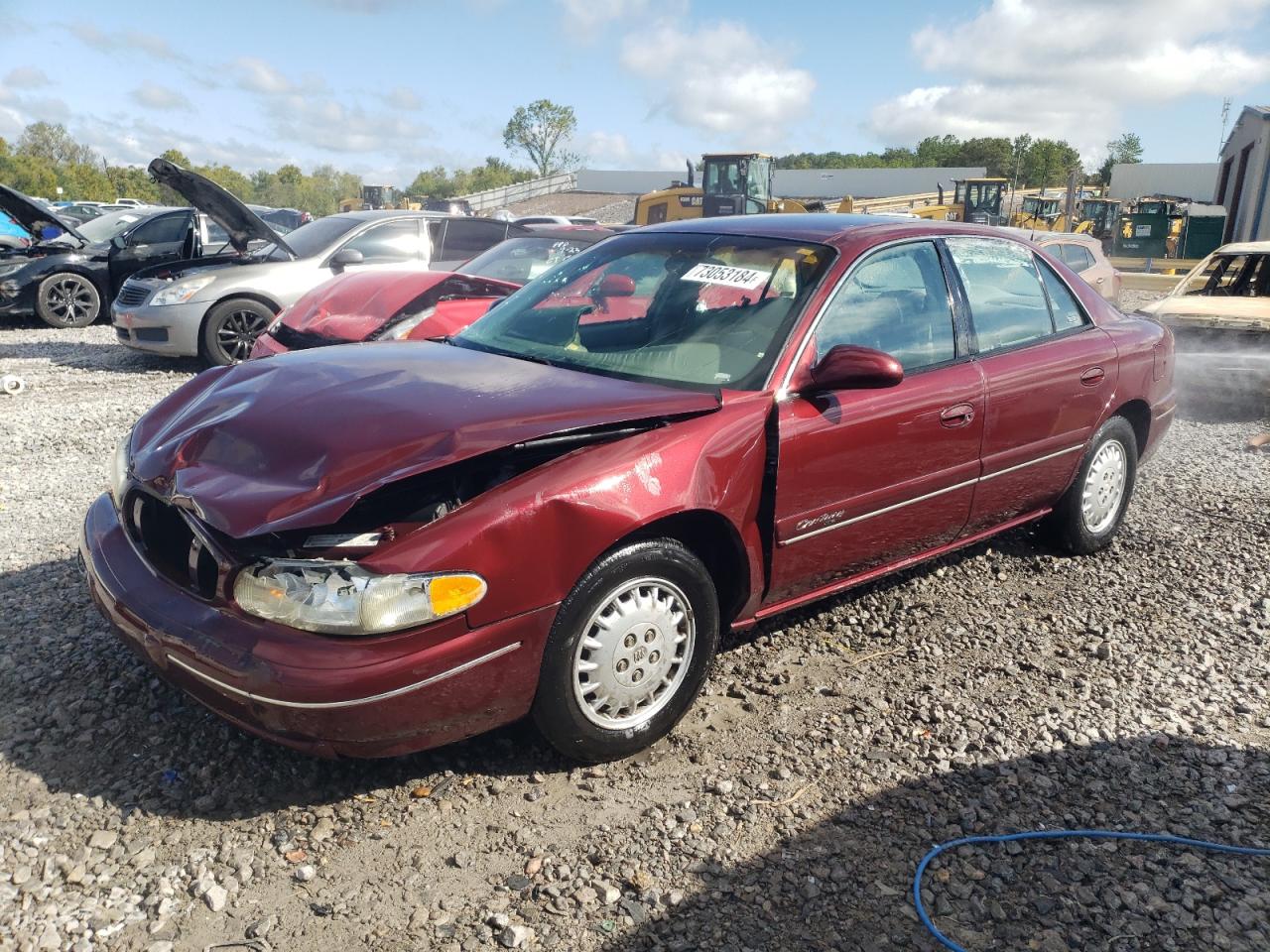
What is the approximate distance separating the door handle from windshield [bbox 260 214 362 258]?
301 inches

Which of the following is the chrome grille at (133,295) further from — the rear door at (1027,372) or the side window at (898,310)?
the rear door at (1027,372)

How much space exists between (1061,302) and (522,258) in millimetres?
5233

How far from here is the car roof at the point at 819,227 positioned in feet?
12.7

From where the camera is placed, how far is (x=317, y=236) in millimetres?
10039

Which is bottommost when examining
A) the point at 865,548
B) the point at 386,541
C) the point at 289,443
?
the point at 865,548

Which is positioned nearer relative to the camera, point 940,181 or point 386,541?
point 386,541

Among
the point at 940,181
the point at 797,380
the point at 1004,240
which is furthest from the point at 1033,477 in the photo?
the point at 940,181

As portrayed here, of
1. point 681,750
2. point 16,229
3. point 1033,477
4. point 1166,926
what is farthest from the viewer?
point 16,229

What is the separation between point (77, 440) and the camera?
6758 millimetres

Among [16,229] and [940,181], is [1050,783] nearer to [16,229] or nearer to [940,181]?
[16,229]

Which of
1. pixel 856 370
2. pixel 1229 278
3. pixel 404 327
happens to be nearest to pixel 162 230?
pixel 404 327

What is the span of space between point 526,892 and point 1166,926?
1.62 meters

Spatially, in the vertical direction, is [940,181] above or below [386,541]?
above

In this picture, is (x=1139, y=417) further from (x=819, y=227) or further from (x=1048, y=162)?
(x=1048, y=162)
